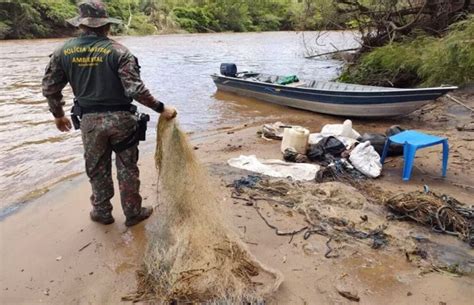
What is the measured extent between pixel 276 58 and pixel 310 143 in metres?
17.2

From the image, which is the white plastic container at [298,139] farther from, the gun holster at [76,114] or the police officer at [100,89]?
the gun holster at [76,114]

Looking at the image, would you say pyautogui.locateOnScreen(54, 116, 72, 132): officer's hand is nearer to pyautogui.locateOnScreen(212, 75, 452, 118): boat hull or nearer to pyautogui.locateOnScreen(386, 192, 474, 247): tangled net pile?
pyautogui.locateOnScreen(386, 192, 474, 247): tangled net pile

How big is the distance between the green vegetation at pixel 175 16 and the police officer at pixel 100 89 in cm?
1105

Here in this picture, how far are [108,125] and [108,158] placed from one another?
1.36 ft

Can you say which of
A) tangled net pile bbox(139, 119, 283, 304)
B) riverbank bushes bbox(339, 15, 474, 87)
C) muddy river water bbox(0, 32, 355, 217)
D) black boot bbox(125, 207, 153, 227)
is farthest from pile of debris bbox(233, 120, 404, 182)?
riverbank bushes bbox(339, 15, 474, 87)

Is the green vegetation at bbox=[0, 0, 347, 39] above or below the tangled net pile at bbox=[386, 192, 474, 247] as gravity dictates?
above

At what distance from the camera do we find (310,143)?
642cm

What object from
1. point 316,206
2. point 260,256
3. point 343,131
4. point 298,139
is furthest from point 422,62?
point 260,256

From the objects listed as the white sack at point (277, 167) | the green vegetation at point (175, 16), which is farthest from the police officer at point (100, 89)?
the green vegetation at point (175, 16)

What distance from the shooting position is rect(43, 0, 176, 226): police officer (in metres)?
3.33

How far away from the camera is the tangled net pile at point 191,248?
9.45ft

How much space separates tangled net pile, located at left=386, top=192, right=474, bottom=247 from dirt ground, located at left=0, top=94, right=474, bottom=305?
0.11m

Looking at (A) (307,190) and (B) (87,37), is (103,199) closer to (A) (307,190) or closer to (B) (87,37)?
(B) (87,37)

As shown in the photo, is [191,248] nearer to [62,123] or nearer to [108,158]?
[108,158]
